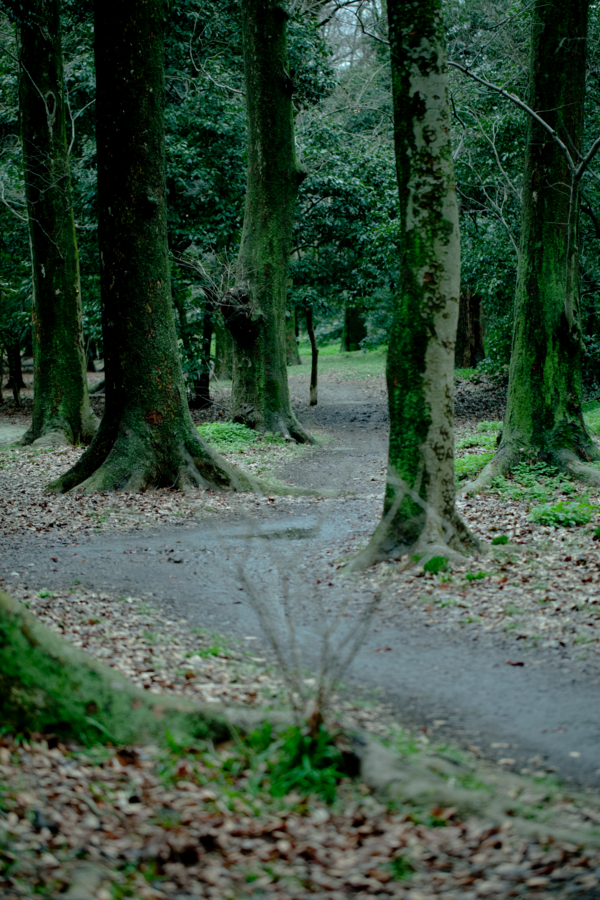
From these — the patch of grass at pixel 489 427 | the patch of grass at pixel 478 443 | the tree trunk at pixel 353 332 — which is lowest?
the patch of grass at pixel 478 443

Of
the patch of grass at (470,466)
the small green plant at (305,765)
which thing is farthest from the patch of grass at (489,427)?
the small green plant at (305,765)

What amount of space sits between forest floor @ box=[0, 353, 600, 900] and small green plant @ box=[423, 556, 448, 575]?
0.07m

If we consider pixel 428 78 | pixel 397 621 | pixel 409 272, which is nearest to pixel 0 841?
pixel 397 621

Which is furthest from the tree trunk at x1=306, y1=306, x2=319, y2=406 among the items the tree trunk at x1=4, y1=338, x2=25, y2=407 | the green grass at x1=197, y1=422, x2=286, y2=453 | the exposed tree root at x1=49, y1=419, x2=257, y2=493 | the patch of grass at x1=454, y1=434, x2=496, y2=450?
the exposed tree root at x1=49, y1=419, x2=257, y2=493

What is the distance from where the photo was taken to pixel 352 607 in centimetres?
601

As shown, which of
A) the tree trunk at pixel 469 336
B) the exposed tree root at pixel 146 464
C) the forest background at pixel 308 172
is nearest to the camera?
the exposed tree root at pixel 146 464

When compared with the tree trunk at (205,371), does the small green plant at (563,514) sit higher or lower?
lower

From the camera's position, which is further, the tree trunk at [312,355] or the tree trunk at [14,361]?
the tree trunk at [14,361]

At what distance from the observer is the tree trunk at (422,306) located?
630 cm

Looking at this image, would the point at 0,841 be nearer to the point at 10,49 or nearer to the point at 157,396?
the point at 157,396

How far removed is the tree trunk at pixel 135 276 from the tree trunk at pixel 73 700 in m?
6.33

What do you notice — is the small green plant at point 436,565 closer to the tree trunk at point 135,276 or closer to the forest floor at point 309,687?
the forest floor at point 309,687

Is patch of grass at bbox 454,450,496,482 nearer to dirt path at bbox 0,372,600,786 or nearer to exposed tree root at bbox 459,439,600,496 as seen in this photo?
exposed tree root at bbox 459,439,600,496

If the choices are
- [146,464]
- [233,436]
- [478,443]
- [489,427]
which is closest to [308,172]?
[233,436]
